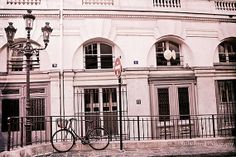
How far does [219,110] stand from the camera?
14945 mm

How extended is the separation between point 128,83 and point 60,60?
3.43 m

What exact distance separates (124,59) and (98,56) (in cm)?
133

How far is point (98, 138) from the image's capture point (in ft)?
36.0

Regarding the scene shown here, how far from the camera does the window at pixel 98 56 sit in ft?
46.9

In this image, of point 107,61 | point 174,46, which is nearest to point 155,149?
point 107,61

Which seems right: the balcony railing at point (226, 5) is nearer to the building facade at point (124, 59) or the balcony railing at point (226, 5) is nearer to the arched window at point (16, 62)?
the building facade at point (124, 59)

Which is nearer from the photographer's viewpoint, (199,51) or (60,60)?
(60,60)

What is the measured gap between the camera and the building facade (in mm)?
13492

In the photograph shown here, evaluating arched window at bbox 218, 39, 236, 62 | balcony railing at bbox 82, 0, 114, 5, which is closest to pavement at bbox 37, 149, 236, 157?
arched window at bbox 218, 39, 236, 62

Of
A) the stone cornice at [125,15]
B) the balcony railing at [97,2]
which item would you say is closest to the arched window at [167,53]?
the stone cornice at [125,15]

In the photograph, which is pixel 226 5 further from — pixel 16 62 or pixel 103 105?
pixel 16 62

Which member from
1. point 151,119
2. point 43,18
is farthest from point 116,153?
point 43,18

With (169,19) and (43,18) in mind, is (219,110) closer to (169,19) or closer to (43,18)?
(169,19)

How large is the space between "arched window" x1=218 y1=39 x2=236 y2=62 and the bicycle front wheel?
8.27 m
